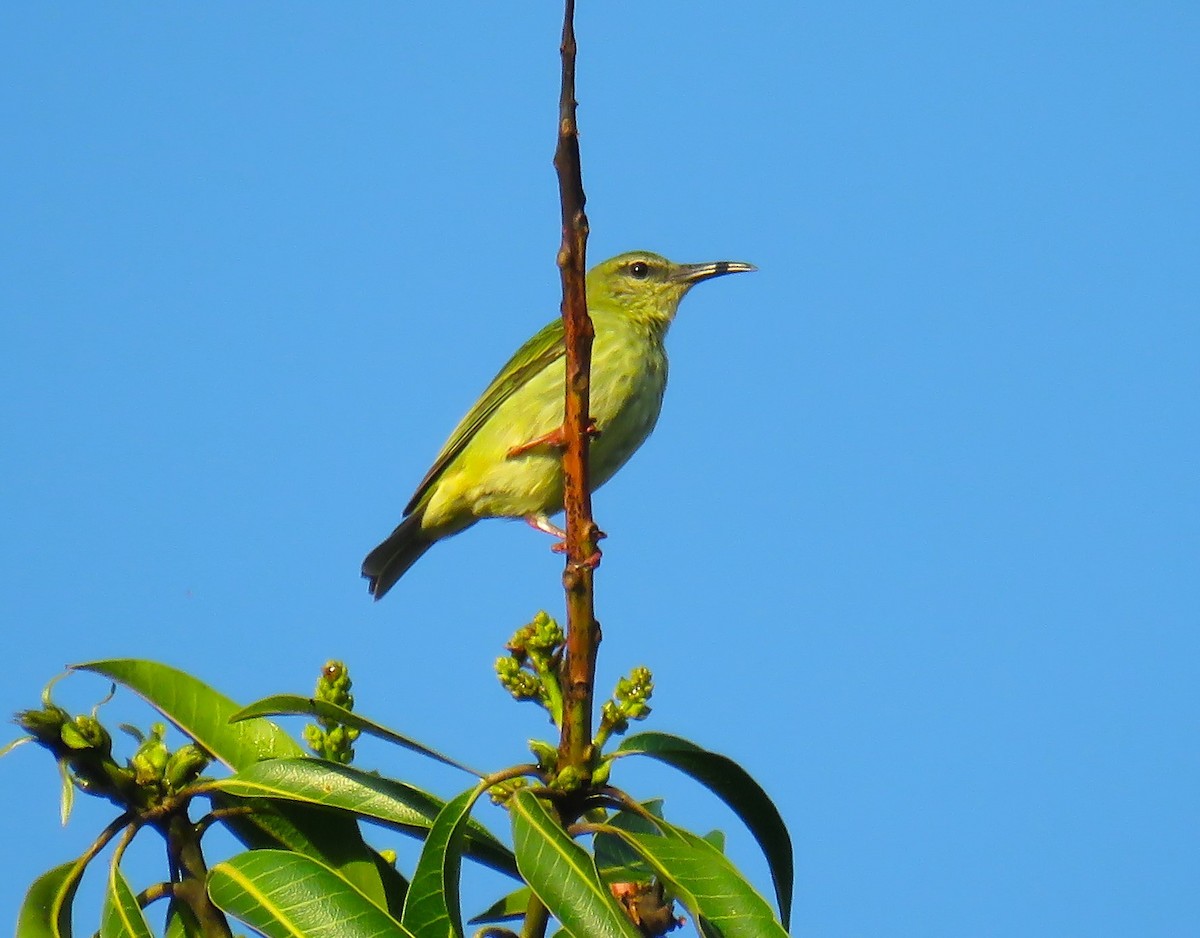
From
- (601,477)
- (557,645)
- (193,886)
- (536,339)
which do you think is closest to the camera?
(193,886)

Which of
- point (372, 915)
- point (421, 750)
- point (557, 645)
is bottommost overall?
point (372, 915)

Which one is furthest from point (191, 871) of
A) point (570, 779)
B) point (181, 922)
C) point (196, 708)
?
point (570, 779)

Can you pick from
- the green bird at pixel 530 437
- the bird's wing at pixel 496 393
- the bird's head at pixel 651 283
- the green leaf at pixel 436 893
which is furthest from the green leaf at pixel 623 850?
the bird's head at pixel 651 283

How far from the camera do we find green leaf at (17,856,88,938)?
2.35 meters

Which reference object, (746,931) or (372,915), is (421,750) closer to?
(372,915)

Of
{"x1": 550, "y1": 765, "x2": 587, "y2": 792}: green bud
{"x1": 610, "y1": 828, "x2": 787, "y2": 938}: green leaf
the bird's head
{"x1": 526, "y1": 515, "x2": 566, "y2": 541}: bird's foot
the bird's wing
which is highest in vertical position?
the bird's head

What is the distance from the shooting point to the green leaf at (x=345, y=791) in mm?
2445

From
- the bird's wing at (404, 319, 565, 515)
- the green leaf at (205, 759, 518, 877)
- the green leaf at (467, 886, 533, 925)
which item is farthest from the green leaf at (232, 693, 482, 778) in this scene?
the bird's wing at (404, 319, 565, 515)

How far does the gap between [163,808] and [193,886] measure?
142 millimetres

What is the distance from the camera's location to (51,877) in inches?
94.1

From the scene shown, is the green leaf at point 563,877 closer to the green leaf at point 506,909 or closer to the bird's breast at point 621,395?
the green leaf at point 506,909

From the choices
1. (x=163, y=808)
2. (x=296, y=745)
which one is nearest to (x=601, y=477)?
(x=296, y=745)

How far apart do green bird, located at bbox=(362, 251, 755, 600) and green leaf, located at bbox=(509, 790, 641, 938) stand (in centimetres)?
311

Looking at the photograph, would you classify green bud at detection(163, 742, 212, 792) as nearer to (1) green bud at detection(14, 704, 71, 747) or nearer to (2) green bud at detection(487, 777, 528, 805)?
(1) green bud at detection(14, 704, 71, 747)
